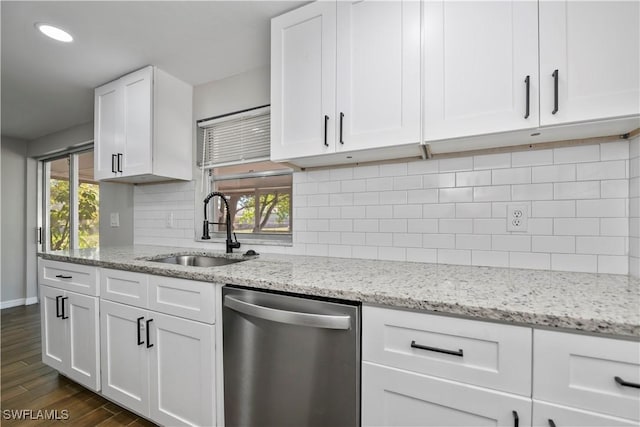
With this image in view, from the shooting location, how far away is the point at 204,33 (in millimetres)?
1749

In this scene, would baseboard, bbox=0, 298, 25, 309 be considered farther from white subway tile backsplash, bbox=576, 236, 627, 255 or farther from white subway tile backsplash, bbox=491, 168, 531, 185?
white subway tile backsplash, bbox=576, 236, 627, 255

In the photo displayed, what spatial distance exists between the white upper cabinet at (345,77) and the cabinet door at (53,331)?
6.00 ft

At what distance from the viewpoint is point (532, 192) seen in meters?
1.32

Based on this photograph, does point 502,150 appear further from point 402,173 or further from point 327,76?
point 327,76

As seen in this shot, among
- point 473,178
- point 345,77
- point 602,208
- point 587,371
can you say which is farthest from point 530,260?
point 345,77

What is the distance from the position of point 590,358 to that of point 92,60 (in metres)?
2.95

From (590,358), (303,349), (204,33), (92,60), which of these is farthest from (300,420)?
(92,60)

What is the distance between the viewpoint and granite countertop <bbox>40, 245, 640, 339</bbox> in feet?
2.44

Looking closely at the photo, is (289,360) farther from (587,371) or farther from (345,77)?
(345,77)

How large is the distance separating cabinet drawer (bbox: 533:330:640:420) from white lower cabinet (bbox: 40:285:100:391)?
215 cm

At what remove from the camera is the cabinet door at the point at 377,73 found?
1.26 m

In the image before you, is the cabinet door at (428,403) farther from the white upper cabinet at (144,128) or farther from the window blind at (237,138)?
the white upper cabinet at (144,128)

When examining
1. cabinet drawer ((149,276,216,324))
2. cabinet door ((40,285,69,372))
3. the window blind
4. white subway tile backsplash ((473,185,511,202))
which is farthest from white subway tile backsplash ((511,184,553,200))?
cabinet door ((40,285,69,372))

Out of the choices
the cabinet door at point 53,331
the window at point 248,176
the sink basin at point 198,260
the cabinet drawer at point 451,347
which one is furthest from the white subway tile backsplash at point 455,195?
Answer: the cabinet door at point 53,331
